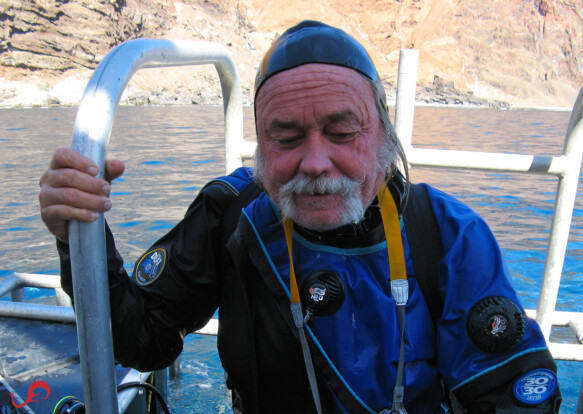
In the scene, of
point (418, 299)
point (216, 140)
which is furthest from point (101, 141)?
point (216, 140)

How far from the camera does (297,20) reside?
236ft

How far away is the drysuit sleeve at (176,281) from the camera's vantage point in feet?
4.90

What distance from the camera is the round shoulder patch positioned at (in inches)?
60.5

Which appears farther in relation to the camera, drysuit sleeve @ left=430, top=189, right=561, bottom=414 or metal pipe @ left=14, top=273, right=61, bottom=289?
metal pipe @ left=14, top=273, right=61, bottom=289

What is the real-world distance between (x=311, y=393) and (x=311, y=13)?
3054 inches

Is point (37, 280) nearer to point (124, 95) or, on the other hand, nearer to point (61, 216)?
point (61, 216)

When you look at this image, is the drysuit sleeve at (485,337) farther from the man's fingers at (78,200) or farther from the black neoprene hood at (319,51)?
the man's fingers at (78,200)

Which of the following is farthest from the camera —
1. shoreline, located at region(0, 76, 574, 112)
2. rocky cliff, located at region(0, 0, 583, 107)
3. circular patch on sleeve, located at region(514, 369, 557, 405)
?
rocky cliff, located at region(0, 0, 583, 107)

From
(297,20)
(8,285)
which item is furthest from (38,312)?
(297,20)

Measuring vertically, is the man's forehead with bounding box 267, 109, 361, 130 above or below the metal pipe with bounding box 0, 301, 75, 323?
above

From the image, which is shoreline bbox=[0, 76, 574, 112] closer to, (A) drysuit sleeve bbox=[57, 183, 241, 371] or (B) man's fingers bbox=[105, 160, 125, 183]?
(A) drysuit sleeve bbox=[57, 183, 241, 371]

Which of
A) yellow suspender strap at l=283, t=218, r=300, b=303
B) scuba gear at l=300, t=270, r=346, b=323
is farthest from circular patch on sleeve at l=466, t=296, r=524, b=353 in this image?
yellow suspender strap at l=283, t=218, r=300, b=303

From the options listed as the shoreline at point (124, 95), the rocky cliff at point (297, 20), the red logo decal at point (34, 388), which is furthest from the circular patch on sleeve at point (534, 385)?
the rocky cliff at point (297, 20)

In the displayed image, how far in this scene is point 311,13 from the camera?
73125mm
